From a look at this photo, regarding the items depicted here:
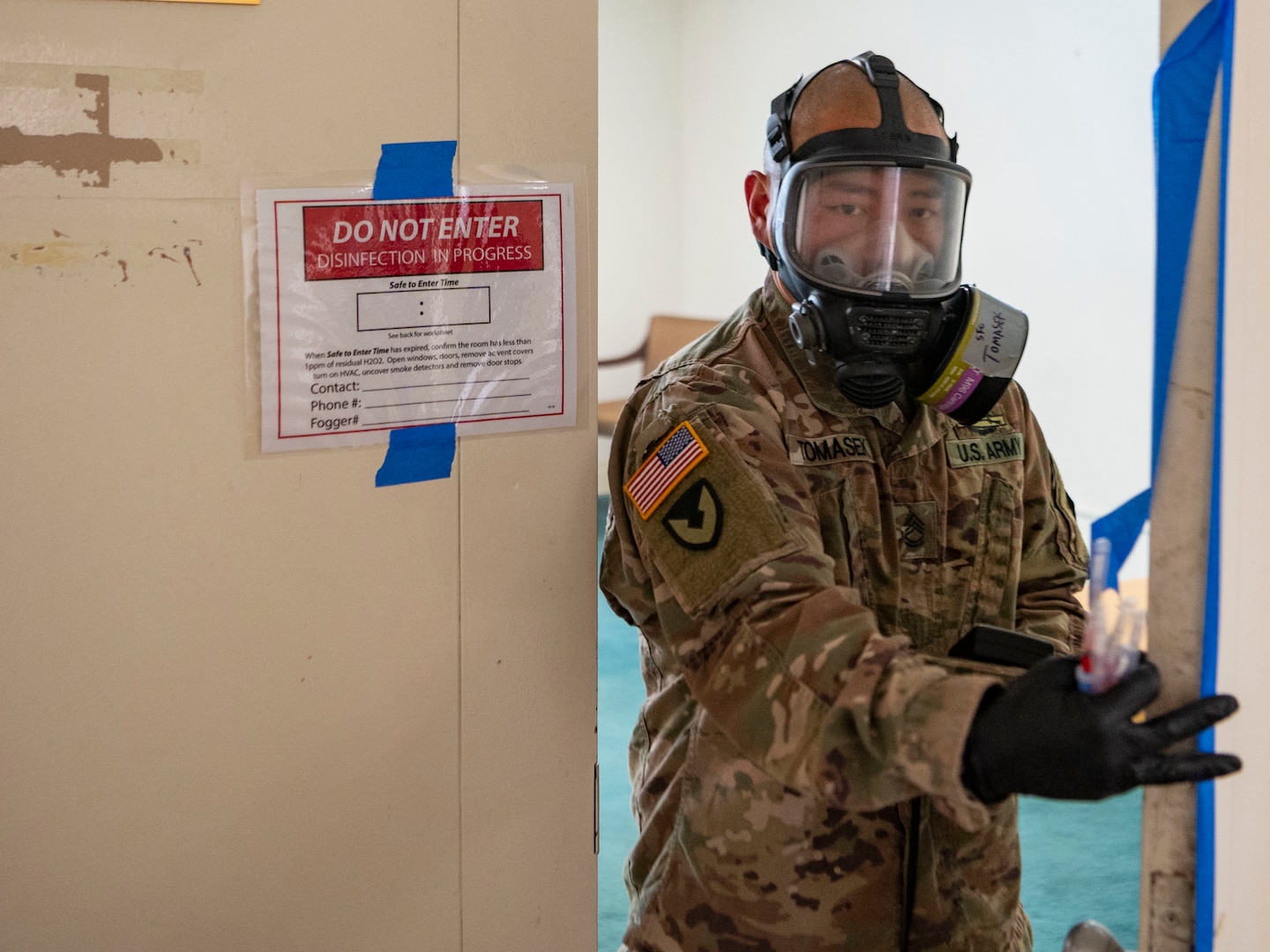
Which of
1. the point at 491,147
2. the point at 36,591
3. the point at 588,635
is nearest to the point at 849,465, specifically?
the point at 588,635

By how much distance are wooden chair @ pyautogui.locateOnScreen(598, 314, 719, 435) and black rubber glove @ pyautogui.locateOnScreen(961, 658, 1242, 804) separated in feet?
18.4

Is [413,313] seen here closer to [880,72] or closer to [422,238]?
[422,238]

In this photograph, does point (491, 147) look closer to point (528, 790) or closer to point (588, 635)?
point (588, 635)

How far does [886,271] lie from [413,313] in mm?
567

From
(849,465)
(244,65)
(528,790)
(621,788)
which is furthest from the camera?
(621,788)

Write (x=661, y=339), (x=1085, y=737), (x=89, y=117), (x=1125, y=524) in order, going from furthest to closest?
(x=661, y=339) → (x=89, y=117) → (x=1125, y=524) → (x=1085, y=737)

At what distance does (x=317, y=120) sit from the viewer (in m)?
1.32

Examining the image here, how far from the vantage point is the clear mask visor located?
1.44 meters

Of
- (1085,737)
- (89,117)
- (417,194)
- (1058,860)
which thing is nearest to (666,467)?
(417,194)

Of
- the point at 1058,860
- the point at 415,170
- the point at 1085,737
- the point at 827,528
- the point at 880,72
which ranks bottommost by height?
the point at 1058,860

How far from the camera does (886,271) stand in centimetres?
145

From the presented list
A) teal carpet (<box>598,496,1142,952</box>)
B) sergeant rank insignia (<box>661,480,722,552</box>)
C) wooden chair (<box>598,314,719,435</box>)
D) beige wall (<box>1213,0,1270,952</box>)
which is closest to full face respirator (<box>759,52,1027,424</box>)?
sergeant rank insignia (<box>661,480,722,552</box>)

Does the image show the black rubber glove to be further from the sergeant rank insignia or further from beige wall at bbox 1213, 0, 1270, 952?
the sergeant rank insignia

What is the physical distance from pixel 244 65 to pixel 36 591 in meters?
0.61
